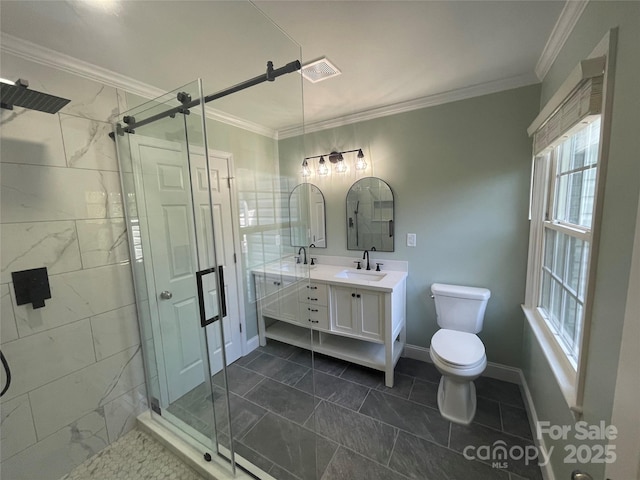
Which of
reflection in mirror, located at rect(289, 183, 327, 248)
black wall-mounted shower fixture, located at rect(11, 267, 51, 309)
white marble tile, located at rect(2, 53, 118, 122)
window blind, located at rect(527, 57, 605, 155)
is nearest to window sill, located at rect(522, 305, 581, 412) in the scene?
window blind, located at rect(527, 57, 605, 155)

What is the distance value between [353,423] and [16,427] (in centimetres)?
189

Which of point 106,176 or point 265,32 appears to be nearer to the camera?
point 265,32

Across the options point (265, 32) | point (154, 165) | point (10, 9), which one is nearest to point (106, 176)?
point (154, 165)

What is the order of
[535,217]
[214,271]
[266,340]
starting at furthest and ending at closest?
[266,340], [535,217], [214,271]

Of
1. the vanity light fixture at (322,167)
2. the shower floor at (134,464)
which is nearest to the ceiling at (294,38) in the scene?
the vanity light fixture at (322,167)

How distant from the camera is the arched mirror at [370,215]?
2.49 metres

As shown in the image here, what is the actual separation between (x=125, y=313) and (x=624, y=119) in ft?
8.64

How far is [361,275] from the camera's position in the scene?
260cm

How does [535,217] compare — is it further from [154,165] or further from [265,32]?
[154,165]

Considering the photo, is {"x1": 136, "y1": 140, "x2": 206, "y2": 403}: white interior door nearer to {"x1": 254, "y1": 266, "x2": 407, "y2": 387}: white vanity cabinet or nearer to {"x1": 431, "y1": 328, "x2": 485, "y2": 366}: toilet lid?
{"x1": 254, "y1": 266, "x2": 407, "y2": 387}: white vanity cabinet

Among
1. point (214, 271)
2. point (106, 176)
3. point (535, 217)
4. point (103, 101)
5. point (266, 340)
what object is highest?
point (103, 101)

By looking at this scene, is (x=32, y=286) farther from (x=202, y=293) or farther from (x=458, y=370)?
(x=458, y=370)

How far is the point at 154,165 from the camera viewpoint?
178cm

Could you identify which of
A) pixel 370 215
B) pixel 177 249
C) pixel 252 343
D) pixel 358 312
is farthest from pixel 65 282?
pixel 370 215
